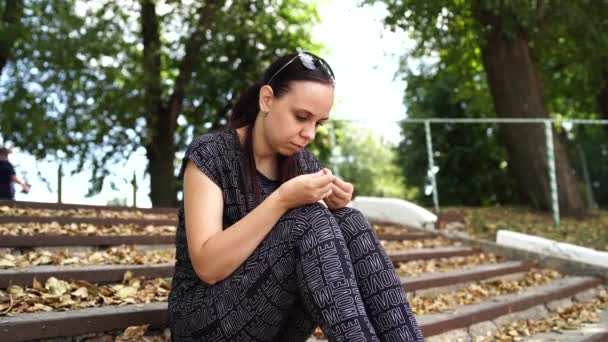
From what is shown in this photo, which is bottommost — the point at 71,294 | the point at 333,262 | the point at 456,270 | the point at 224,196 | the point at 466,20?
the point at 456,270

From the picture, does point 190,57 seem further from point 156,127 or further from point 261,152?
point 261,152

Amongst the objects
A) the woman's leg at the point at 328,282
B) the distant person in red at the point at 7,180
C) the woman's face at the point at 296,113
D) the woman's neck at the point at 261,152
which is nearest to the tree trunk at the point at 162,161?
the distant person in red at the point at 7,180

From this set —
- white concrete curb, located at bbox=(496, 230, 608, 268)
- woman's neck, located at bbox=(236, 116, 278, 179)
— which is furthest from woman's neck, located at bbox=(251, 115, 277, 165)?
white concrete curb, located at bbox=(496, 230, 608, 268)

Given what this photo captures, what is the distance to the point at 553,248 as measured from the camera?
6941 millimetres

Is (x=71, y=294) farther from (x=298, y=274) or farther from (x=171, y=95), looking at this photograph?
(x=171, y=95)

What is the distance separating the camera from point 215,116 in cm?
1491

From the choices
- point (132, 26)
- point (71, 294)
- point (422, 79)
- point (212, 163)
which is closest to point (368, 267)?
point (212, 163)

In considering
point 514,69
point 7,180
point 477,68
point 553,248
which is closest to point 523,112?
point 514,69

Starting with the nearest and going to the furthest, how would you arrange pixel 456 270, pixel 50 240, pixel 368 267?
pixel 368 267
pixel 50 240
pixel 456 270

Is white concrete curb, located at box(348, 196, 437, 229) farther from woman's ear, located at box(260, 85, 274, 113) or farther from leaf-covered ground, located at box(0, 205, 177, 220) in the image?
woman's ear, located at box(260, 85, 274, 113)

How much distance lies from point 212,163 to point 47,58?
9472 mm

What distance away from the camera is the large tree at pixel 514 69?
9.93m

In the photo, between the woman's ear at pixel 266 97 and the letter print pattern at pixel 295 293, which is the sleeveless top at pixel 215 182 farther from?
the woman's ear at pixel 266 97

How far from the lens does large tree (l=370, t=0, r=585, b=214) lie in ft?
32.6
